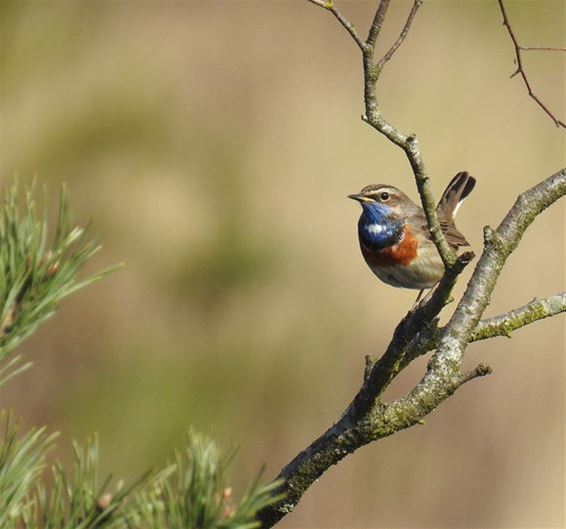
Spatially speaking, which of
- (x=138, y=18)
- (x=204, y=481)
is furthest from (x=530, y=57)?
(x=204, y=481)

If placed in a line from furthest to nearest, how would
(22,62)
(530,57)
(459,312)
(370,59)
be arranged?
(530,57) → (22,62) → (459,312) → (370,59)

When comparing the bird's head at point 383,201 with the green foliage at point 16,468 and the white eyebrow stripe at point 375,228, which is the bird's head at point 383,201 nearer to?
the white eyebrow stripe at point 375,228

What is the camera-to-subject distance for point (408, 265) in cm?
360

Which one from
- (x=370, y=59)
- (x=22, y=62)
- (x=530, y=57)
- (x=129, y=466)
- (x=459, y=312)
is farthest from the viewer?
(x=530, y=57)

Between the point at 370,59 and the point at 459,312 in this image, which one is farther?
the point at 459,312

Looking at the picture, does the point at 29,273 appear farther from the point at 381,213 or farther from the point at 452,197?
the point at 452,197

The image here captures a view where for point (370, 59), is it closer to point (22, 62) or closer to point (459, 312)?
point (459, 312)

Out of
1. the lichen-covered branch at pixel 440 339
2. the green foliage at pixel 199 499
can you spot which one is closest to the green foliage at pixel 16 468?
the green foliage at pixel 199 499

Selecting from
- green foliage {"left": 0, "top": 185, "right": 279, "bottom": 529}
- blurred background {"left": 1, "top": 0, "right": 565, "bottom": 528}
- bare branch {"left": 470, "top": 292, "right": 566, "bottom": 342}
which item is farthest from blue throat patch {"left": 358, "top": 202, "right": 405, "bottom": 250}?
green foliage {"left": 0, "top": 185, "right": 279, "bottom": 529}

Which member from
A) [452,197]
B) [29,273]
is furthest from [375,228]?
[29,273]

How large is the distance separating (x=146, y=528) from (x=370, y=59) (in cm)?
81

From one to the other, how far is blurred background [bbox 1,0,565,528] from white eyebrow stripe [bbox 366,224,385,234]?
740mm

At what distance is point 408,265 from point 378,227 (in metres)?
0.23

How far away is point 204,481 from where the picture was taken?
1.35m
